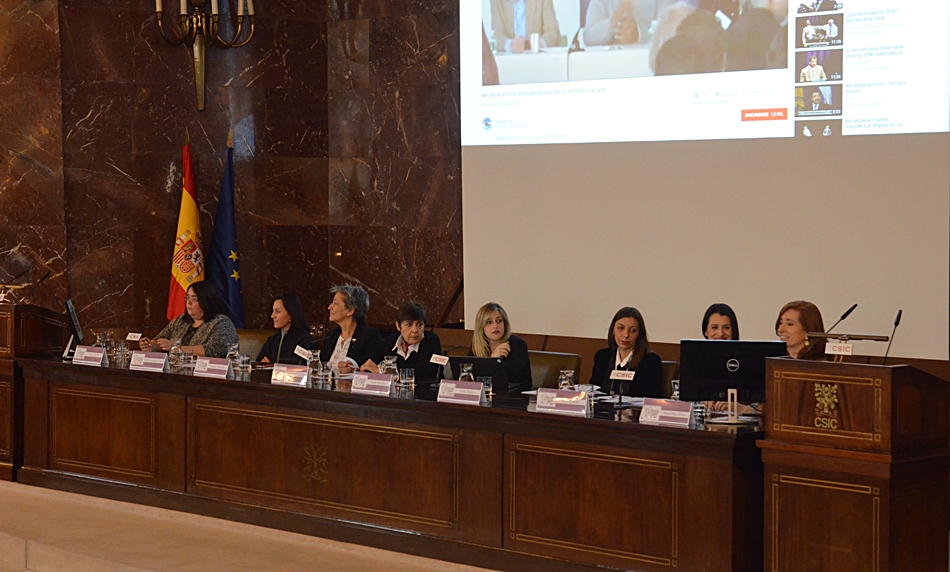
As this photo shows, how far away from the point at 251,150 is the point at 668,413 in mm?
4754

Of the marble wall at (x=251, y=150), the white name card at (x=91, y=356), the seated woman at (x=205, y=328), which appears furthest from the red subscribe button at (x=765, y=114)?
the white name card at (x=91, y=356)

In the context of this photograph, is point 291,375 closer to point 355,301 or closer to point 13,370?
point 355,301

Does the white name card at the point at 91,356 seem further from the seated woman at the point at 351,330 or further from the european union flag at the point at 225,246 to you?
the european union flag at the point at 225,246

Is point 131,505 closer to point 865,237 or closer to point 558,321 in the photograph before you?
point 558,321

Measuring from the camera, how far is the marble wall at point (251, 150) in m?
7.11

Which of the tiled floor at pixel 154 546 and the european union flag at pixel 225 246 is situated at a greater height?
the european union flag at pixel 225 246

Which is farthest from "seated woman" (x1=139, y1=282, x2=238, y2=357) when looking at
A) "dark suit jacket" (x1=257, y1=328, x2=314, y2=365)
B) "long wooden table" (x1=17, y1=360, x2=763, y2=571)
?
"long wooden table" (x1=17, y1=360, x2=763, y2=571)

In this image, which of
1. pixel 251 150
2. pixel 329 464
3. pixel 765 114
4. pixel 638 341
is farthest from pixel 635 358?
pixel 251 150

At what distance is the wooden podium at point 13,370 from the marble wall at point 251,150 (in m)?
1.65

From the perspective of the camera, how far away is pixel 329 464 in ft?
14.5

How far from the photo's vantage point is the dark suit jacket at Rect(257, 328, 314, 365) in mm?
5543

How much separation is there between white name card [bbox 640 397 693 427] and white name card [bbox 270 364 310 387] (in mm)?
1515

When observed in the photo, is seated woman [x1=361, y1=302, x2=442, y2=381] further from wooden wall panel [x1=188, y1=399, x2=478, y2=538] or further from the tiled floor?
the tiled floor

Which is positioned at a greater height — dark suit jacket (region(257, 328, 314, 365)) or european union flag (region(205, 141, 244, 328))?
european union flag (region(205, 141, 244, 328))
